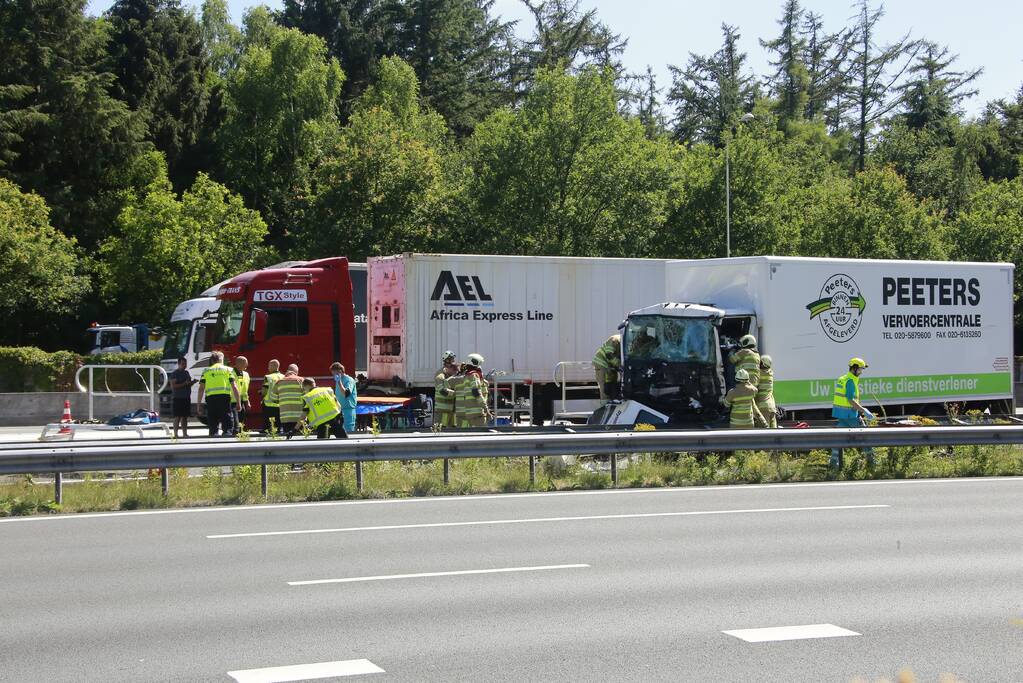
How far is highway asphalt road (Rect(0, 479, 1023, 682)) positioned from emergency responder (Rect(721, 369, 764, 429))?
3532 millimetres

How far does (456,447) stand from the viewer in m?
14.1

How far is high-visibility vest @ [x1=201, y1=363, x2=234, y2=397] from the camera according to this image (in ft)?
59.6

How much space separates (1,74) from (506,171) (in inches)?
800

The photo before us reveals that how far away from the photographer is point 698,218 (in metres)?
41.9

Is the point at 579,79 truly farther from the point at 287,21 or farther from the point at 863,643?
the point at 863,643

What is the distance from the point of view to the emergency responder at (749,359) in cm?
1648

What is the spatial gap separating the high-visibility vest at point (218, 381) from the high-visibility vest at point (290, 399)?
105 centimetres

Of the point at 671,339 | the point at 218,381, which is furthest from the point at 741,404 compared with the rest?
the point at 218,381

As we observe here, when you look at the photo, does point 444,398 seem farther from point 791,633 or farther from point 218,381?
point 791,633

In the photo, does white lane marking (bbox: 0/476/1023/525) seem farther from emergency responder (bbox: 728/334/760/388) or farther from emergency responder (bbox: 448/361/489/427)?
emergency responder (bbox: 448/361/489/427)

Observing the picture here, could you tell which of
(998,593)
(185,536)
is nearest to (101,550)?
(185,536)

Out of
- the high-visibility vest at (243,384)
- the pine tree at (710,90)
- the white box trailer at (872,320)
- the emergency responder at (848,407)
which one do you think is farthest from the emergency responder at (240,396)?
the pine tree at (710,90)

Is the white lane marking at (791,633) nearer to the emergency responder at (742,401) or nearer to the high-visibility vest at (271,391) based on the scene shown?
the emergency responder at (742,401)

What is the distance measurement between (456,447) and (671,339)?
5335 millimetres
